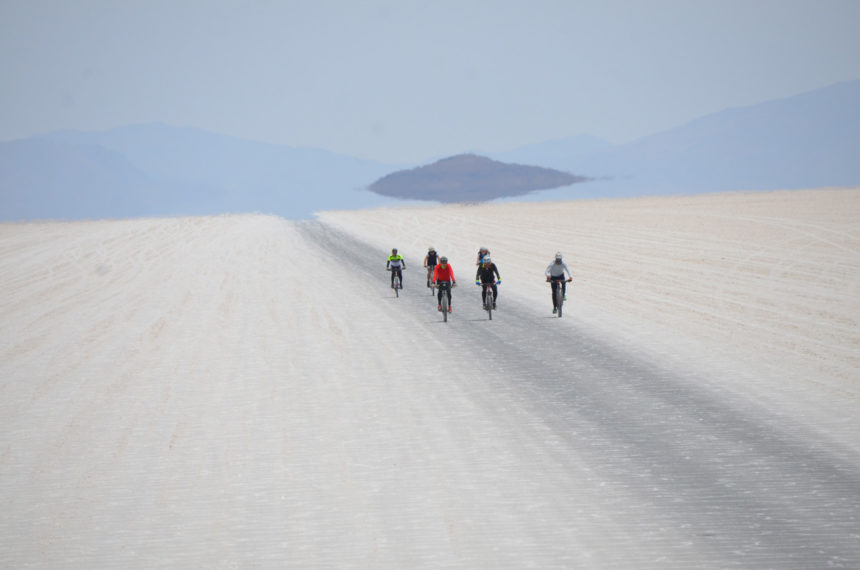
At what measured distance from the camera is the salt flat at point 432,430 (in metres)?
7.79

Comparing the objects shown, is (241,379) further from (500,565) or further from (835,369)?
→ (835,369)

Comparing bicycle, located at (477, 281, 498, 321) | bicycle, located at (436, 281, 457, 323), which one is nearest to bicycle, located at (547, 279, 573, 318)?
bicycle, located at (477, 281, 498, 321)

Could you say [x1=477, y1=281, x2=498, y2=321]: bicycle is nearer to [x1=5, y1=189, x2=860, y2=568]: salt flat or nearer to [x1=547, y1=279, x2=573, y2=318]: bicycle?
[x1=5, y1=189, x2=860, y2=568]: salt flat

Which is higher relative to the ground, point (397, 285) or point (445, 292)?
point (445, 292)

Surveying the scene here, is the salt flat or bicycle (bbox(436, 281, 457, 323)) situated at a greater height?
bicycle (bbox(436, 281, 457, 323))

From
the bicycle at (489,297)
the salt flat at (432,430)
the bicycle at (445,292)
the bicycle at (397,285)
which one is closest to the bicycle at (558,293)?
the salt flat at (432,430)

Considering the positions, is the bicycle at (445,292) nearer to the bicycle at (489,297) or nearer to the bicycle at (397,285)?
the bicycle at (489,297)

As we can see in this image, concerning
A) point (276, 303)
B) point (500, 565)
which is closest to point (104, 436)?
point (500, 565)

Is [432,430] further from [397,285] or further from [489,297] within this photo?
[397,285]

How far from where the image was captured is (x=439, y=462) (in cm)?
996

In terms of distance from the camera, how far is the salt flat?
7793 millimetres

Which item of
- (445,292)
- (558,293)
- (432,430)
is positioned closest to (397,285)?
(445,292)

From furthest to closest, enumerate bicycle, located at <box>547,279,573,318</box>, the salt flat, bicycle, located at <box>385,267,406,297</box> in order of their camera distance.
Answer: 1. bicycle, located at <box>385,267,406,297</box>
2. bicycle, located at <box>547,279,573,318</box>
3. the salt flat

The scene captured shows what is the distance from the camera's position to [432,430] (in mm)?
11328
